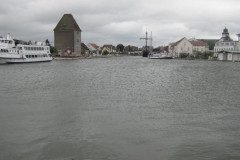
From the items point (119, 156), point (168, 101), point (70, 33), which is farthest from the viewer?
point (70, 33)

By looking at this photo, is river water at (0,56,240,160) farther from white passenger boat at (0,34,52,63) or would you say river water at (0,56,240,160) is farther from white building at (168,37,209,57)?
white building at (168,37,209,57)

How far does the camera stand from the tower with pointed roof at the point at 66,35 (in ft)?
378

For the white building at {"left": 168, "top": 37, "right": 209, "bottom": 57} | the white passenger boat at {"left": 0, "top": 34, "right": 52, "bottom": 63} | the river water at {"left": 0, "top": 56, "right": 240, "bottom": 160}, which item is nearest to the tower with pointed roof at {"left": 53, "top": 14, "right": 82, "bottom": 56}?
the white building at {"left": 168, "top": 37, "right": 209, "bottom": 57}

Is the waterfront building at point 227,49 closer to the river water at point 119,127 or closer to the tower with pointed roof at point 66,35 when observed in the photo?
the tower with pointed roof at point 66,35

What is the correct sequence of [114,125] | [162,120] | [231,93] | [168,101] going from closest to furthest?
[114,125] → [162,120] → [168,101] → [231,93]

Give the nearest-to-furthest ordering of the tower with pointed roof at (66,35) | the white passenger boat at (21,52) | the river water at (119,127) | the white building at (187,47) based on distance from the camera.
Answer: the river water at (119,127) → the white passenger boat at (21,52) → the tower with pointed roof at (66,35) → the white building at (187,47)

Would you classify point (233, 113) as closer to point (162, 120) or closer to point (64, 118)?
point (162, 120)

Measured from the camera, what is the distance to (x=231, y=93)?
19203 millimetres

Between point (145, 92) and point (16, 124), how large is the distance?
1004 centimetres

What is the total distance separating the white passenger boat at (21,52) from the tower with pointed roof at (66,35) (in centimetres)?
4315

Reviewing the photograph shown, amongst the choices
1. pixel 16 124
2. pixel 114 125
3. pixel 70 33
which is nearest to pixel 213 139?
pixel 114 125

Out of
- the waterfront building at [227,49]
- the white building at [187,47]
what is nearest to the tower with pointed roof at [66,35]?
the white building at [187,47]

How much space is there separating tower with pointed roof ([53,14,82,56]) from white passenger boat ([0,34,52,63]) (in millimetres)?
43149

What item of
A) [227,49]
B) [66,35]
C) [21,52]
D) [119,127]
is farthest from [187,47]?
[119,127]
